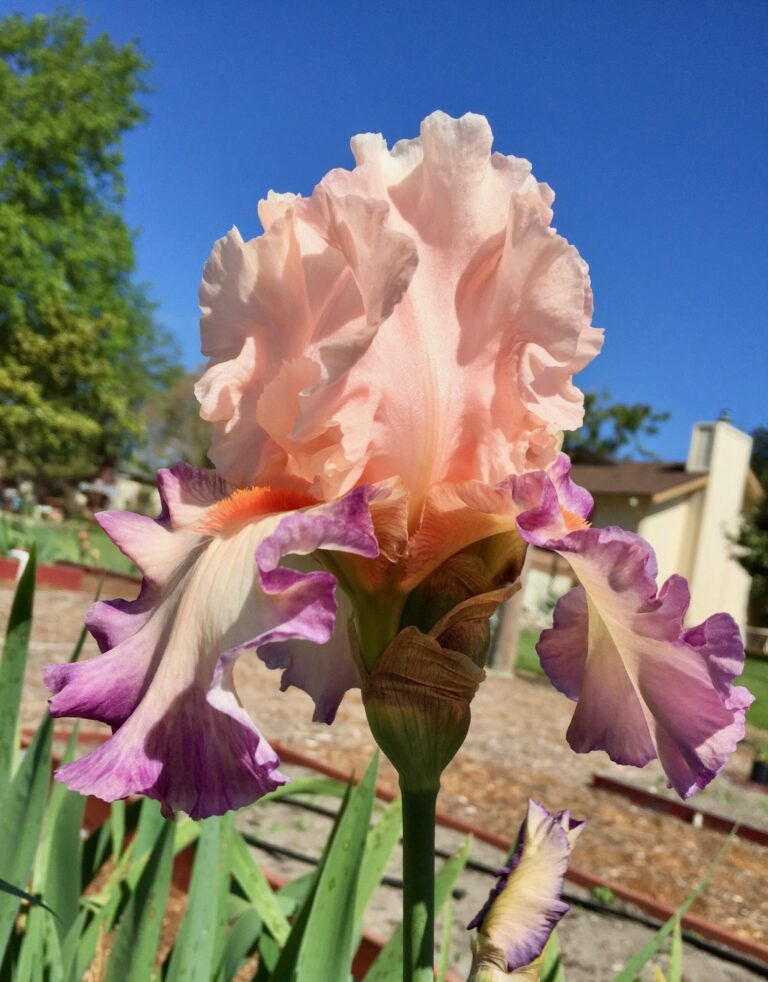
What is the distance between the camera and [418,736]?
63 cm

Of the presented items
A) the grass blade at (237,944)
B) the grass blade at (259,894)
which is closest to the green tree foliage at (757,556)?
the grass blade at (259,894)

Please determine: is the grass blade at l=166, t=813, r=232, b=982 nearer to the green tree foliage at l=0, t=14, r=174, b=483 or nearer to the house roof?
the house roof

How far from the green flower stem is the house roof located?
17.6 m

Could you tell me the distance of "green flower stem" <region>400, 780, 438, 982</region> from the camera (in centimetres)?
61

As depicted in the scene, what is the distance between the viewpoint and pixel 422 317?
0.70 m

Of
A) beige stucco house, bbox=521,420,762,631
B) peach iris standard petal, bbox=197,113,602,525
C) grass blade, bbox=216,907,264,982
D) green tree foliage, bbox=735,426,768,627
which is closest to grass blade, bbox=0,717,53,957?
grass blade, bbox=216,907,264,982

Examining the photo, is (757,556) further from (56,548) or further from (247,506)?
(247,506)

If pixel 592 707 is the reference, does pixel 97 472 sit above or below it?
above

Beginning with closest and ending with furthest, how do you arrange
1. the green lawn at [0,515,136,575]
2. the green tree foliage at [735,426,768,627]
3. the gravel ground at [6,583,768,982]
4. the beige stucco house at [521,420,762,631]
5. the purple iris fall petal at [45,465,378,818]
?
the purple iris fall petal at [45,465,378,818], the gravel ground at [6,583,768,982], the green lawn at [0,515,136,575], the beige stucco house at [521,420,762,631], the green tree foliage at [735,426,768,627]

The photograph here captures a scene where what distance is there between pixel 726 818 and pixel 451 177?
452 cm

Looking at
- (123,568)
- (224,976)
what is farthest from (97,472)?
(224,976)

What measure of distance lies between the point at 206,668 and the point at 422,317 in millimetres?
328

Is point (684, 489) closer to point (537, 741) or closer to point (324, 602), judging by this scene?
point (537, 741)

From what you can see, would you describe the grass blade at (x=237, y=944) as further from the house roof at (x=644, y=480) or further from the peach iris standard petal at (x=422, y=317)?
the house roof at (x=644, y=480)
